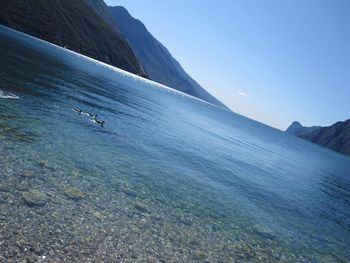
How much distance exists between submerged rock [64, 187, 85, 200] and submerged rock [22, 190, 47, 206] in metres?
1.45

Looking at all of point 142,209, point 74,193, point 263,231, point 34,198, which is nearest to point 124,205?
point 142,209

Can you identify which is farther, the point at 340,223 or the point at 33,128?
the point at 340,223

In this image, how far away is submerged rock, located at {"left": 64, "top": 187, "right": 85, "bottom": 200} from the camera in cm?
1664

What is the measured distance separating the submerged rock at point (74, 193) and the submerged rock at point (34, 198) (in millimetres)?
1447

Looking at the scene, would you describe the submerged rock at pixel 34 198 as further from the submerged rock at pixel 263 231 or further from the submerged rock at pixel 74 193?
the submerged rock at pixel 263 231

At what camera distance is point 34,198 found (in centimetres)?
1493

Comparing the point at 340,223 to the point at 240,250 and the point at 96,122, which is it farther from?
the point at 96,122

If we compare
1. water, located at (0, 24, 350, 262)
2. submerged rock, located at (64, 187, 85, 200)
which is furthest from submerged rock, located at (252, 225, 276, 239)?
submerged rock, located at (64, 187, 85, 200)

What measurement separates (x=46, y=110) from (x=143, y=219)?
21888mm

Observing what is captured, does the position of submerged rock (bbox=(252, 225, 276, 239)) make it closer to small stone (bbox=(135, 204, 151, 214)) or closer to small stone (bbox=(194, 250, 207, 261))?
small stone (bbox=(194, 250, 207, 261))

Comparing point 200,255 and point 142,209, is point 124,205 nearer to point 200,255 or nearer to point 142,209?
point 142,209

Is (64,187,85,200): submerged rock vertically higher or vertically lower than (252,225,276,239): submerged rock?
lower

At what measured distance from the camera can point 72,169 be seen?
2031 cm

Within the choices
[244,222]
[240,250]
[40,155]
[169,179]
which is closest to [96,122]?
[169,179]
